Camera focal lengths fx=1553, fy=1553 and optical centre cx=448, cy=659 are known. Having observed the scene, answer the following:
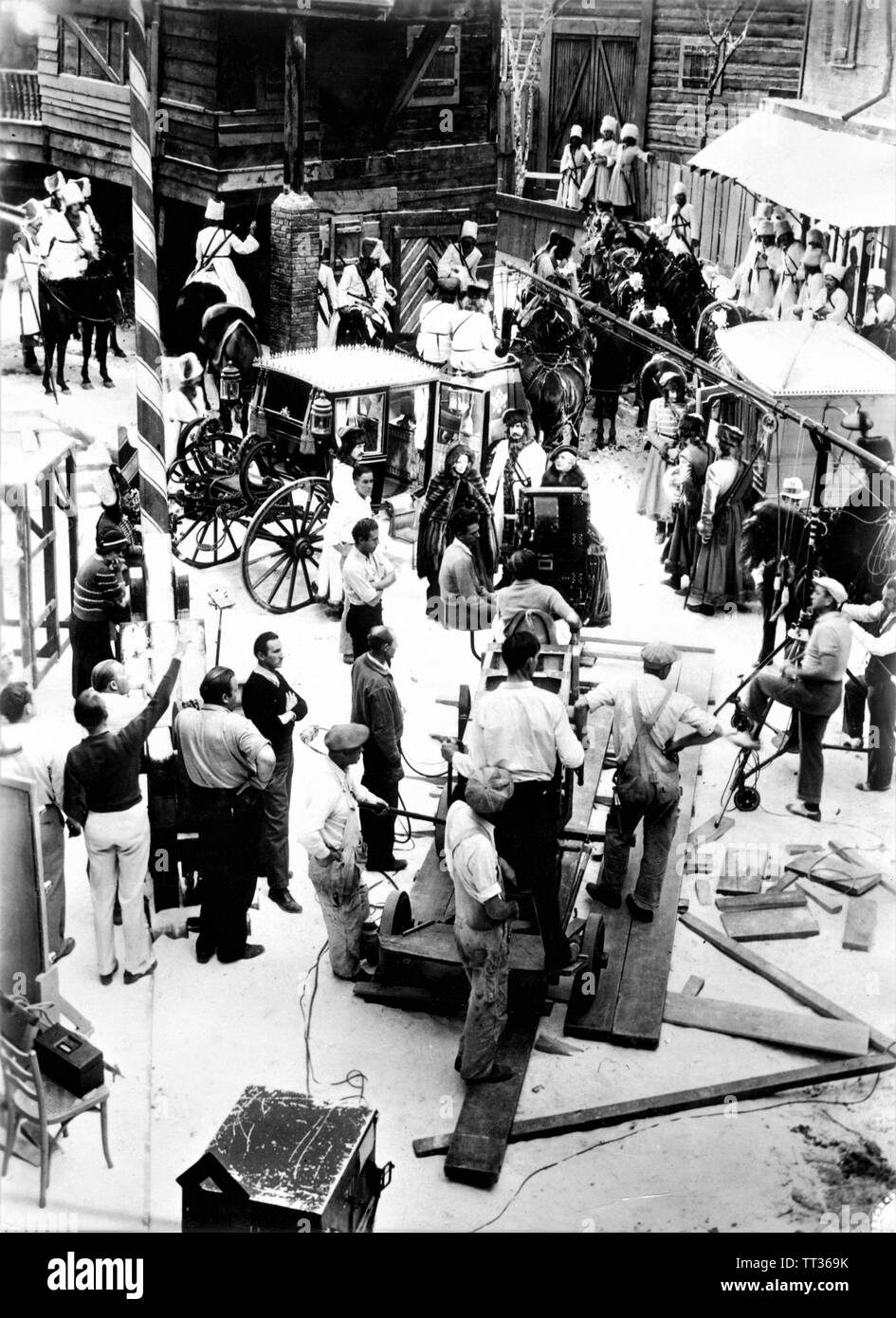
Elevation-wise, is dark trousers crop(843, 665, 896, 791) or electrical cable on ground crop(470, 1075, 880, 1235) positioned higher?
dark trousers crop(843, 665, 896, 791)

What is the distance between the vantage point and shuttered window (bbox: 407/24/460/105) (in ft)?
46.7

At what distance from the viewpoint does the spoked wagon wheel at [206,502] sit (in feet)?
43.7

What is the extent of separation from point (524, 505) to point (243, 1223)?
7.35m

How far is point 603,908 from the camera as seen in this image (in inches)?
389

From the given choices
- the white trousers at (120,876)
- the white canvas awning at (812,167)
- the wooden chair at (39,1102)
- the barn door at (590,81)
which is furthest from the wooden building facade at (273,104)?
the wooden chair at (39,1102)

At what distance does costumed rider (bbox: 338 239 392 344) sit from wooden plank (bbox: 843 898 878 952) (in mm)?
8062

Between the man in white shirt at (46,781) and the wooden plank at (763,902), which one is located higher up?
the man in white shirt at (46,781)

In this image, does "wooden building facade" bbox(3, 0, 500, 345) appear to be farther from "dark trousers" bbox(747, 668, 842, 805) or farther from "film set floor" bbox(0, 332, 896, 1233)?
"dark trousers" bbox(747, 668, 842, 805)

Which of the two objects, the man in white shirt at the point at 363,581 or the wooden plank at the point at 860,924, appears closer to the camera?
the wooden plank at the point at 860,924

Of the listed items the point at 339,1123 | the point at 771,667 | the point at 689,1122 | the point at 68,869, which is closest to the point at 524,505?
the point at 771,667

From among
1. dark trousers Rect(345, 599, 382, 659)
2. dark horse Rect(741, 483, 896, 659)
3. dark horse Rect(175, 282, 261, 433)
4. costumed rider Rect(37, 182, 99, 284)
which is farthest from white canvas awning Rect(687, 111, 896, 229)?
costumed rider Rect(37, 182, 99, 284)

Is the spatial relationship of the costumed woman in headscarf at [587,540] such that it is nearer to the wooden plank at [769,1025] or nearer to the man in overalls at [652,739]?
the man in overalls at [652,739]

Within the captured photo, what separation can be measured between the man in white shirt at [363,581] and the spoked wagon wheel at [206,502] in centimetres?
215
